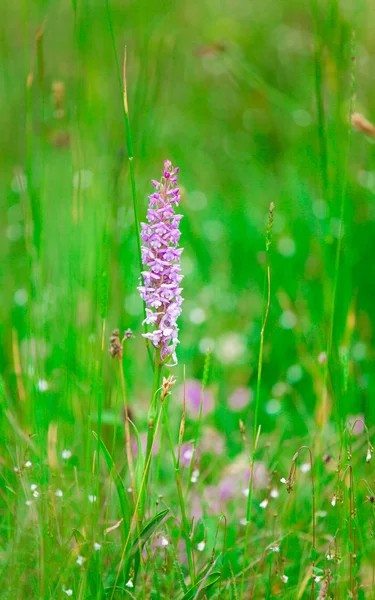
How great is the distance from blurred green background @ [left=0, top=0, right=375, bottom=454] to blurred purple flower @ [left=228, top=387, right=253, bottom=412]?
23mm

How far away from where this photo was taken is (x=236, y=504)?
167 centimetres

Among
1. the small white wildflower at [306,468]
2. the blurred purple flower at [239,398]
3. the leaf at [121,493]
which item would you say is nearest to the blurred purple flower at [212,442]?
the blurred purple flower at [239,398]

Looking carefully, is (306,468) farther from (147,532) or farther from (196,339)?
(196,339)

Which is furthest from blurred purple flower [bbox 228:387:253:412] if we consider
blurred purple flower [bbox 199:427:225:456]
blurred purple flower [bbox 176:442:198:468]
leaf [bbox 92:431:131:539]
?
leaf [bbox 92:431:131:539]

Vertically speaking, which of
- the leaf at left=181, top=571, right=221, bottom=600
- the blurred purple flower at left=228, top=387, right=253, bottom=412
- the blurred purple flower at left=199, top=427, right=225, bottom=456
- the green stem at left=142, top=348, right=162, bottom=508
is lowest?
the leaf at left=181, top=571, right=221, bottom=600

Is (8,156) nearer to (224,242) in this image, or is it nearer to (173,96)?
(224,242)

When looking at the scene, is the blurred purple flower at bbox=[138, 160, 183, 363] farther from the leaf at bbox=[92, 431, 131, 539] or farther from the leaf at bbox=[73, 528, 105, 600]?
the leaf at bbox=[73, 528, 105, 600]

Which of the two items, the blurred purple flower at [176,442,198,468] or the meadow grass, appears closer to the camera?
the meadow grass

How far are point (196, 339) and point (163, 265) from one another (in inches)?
52.9

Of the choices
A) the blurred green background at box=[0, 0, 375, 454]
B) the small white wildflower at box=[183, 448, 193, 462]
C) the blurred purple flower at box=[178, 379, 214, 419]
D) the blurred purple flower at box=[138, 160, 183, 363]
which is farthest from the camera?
the blurred purple flower at box=[178, 379, 214, 419]

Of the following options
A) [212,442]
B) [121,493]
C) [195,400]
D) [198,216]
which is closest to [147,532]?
[121,493]

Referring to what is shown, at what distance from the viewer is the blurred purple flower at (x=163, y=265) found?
3.70ft

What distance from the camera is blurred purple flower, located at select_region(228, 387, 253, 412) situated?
84.0 inches

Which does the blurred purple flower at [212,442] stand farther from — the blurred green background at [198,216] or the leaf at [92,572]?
the leaf at [92,572]
